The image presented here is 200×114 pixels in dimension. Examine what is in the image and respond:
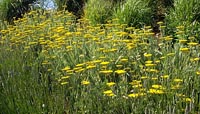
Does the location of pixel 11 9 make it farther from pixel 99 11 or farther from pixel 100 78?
pixel 100 78

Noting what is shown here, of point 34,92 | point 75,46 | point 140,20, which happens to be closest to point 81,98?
point 34,92

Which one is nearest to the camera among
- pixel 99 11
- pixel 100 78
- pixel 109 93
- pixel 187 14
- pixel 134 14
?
pixel 109 93

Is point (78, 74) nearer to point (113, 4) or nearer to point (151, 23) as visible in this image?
point (151, 23)

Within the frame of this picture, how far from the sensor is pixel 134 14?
307 inches

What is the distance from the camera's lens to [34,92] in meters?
4.55

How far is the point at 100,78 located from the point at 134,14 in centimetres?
322

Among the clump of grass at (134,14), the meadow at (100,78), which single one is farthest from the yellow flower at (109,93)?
the clump of grass at (134,14)

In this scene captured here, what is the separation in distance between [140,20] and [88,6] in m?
1.86

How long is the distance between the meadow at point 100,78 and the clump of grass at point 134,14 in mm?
1345

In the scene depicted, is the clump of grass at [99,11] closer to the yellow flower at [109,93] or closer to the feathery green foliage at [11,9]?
the feathery green foliage at [11,9]

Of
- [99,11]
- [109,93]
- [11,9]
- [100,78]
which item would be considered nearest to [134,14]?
[99,11]

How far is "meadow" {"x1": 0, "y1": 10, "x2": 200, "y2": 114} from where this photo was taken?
4065 millimetres

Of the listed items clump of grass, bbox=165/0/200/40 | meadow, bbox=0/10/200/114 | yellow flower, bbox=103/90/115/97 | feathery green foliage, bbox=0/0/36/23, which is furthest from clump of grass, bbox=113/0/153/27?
feathery green foliage, bbox=0/0/36/23

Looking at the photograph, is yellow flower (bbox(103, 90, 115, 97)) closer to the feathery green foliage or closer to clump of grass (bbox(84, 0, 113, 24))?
clump of grass (bbox(84, 0, 113, 24))
